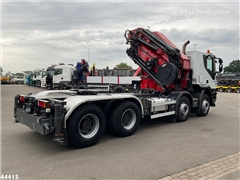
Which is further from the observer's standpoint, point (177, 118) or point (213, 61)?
point (213, 61)

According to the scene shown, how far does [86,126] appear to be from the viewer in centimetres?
525

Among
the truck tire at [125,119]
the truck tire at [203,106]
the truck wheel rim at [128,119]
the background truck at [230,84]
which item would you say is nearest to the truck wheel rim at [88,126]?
the truck tire at [125,119]

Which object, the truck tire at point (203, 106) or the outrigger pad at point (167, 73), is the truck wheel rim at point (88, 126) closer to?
the outrigger pad at point (167, 73)

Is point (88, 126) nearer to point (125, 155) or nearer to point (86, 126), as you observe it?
point (86, 126)

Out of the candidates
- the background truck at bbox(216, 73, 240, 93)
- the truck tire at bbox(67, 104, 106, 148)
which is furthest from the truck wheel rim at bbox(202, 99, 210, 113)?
the background truck at bbox(216, 73, 240, 93)

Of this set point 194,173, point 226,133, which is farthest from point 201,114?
point 194,173

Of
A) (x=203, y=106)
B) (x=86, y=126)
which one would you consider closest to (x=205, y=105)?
(x=203, y=106)

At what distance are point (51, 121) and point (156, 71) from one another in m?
5.43

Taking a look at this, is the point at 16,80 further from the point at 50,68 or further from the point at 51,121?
the point at 51,121

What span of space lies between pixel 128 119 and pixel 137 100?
0.61 metres

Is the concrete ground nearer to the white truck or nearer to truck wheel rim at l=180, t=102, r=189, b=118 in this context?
truck wheel rim at l=180, t=102, r=189, b=118

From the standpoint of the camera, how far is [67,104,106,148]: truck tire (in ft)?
15.9

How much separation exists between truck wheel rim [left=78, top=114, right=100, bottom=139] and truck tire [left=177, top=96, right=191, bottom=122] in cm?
388

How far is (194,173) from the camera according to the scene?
3.92 meters
